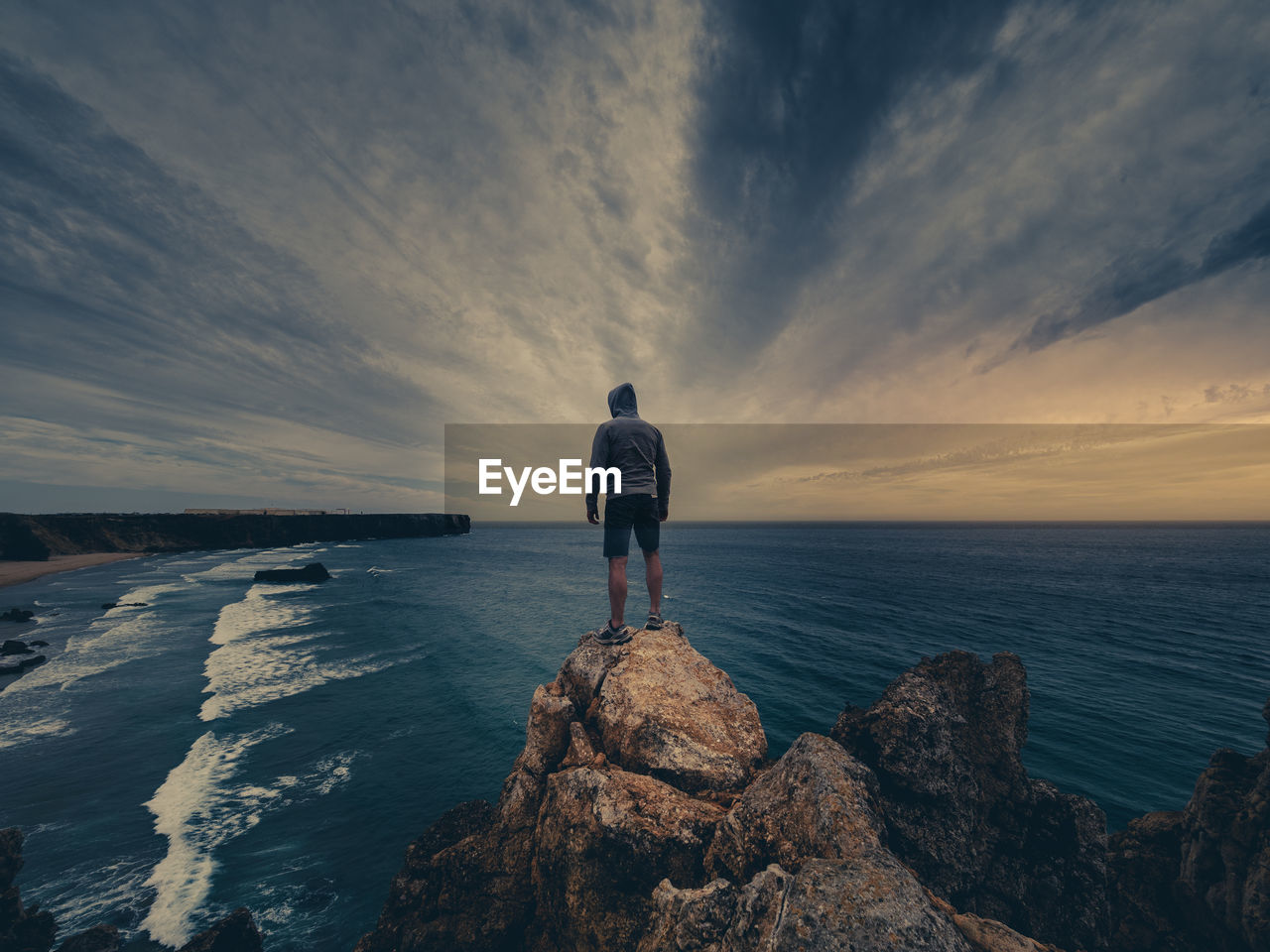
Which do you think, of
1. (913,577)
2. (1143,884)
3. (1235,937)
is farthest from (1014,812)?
(913,577)

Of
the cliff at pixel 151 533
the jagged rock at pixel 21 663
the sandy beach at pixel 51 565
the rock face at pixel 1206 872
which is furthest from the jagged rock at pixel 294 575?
the rock face at pixel 1206 872

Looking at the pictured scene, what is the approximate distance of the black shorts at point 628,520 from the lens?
6.24 m

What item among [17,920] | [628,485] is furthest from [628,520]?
[17,920]

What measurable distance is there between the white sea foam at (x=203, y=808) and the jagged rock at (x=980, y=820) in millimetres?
12919

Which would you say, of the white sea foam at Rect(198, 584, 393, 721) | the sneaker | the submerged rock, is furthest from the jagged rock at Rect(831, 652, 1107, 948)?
the white sea foam at Rect(198, 584, 393, 721)

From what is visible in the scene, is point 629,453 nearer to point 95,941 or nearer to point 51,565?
A: point 95,941

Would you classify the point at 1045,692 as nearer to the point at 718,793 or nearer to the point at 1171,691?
the point at 1171,691

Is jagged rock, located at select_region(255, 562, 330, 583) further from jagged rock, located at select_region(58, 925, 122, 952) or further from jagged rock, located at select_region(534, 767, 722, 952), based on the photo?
jagged rock, located at select_region(534, 767, 722, 952)

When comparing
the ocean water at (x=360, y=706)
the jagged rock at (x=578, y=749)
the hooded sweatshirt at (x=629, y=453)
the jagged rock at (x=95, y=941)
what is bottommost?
the ocean water at (x=360, y=706)

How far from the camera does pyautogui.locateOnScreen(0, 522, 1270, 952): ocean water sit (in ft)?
30.9

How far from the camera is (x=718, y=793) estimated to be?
20.0ft

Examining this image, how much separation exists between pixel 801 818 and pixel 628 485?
444cm

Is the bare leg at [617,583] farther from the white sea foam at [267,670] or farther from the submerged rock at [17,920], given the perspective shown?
the white sea foam at [267,670]

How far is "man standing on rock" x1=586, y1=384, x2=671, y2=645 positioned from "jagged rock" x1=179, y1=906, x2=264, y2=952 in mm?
8855
